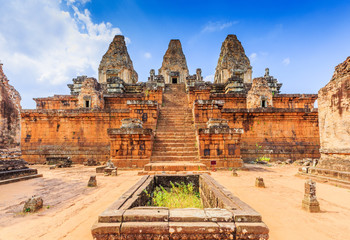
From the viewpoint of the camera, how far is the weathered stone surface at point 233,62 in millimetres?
24234

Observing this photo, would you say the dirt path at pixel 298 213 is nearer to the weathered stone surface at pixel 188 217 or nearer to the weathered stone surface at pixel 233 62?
the weathered stone surface at pixel 188 217

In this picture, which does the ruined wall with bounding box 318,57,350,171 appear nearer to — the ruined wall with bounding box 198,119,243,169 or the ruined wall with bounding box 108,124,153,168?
the ruined wall with bounding box 198,119,243,169

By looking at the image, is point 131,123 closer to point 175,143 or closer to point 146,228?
point 175,143

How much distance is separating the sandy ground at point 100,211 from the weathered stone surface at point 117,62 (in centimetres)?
2229

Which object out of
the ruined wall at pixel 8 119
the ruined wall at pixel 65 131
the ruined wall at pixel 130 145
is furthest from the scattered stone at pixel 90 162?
the ruined wall at pixel 8 119

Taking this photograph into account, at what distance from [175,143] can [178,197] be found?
15.1 ft

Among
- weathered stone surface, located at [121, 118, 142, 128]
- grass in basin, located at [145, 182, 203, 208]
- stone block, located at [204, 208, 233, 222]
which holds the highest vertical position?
weathered stone surface, located at [121, 118, 142, 128]

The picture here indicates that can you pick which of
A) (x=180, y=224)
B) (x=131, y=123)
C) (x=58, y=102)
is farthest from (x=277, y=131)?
(x=58, y=102)

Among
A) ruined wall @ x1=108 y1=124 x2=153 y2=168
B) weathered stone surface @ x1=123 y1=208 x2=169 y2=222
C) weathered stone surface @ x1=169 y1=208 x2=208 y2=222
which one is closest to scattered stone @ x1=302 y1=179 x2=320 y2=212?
weathered stone surface @ x1=169 y1=208 x2=208 y2=222

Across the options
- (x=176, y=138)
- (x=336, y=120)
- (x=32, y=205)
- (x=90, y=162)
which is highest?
(x=336, y=120)

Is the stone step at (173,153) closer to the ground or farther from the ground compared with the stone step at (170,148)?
closer to the ground

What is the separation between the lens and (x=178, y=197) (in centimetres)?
378

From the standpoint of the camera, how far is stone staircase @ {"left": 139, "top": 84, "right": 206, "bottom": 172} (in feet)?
20.6

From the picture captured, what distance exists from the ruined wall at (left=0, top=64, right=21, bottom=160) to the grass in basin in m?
5.32
